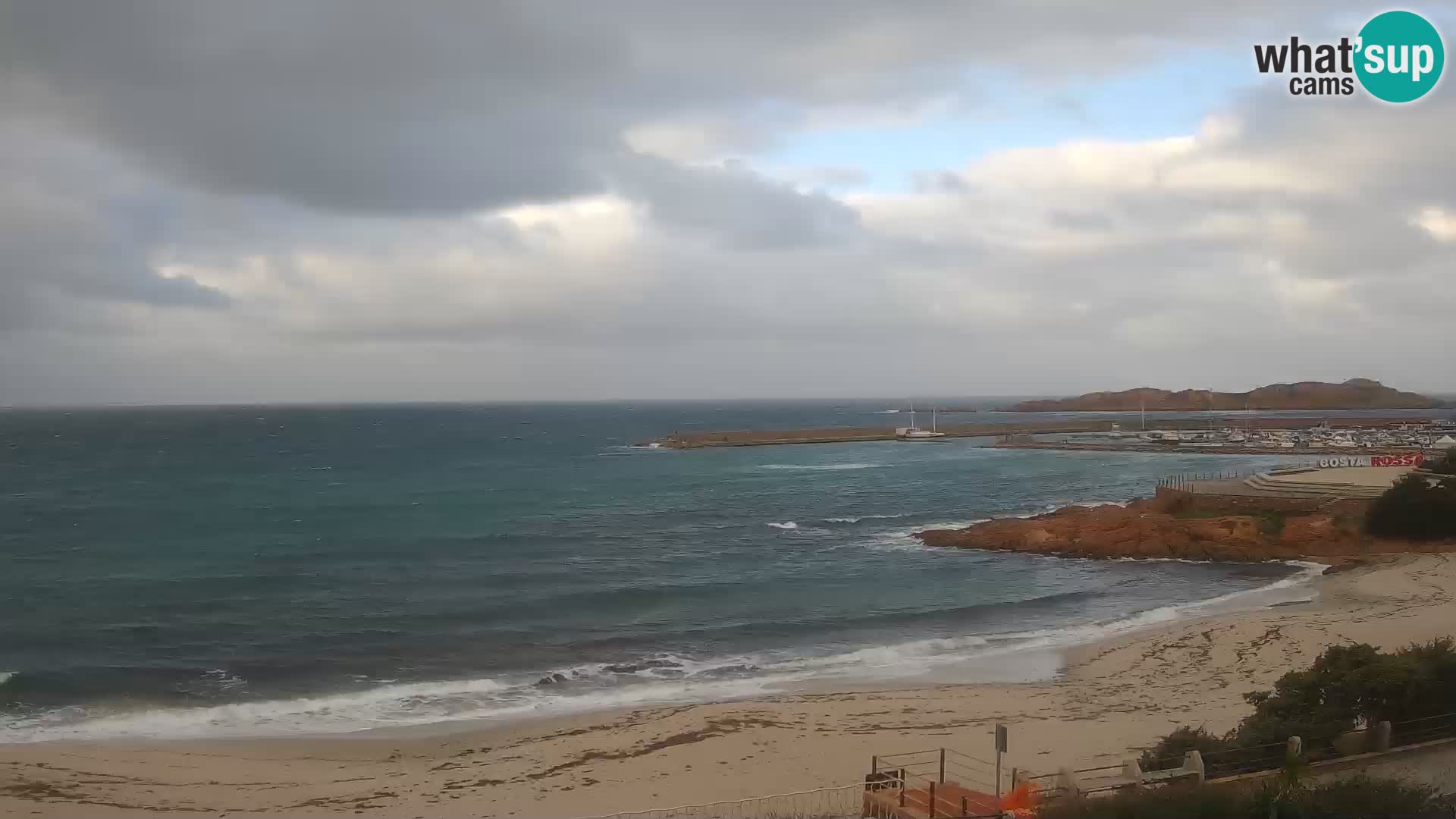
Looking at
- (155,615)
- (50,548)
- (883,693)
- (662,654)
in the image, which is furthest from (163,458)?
(883,693)

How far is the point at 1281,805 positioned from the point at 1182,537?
109 ft

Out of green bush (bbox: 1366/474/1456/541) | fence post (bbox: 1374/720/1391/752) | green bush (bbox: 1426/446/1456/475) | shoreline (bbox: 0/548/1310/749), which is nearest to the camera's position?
fence post (bbox: 1374/720/1391/752)

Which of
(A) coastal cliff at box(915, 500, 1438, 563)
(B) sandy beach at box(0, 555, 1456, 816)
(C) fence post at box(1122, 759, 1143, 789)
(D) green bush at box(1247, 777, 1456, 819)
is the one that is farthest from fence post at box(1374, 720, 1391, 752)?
(A) coastal cliff at box(915, 500, 1438, 563)

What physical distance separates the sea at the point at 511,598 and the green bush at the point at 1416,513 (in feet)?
16.8

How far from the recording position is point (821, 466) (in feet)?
284

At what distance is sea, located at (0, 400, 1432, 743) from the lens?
70.0 feet

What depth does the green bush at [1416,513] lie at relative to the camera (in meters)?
35.7

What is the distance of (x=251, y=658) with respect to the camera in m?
24.0

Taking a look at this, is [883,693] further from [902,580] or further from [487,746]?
[902,580]

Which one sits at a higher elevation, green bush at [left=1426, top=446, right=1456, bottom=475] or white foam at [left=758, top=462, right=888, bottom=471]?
green bush at [left=1426, top=446, right=1456, bottom=475]

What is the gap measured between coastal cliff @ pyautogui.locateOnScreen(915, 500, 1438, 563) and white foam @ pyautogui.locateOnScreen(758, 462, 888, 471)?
41.1 m

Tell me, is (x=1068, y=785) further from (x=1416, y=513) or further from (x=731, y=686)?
(x=1416, y=513)

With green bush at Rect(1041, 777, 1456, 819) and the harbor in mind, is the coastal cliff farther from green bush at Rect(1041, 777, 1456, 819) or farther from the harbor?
the harbor

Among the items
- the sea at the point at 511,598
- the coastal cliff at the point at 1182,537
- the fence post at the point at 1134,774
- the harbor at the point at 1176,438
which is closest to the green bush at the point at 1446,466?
the coastal cliff at the point at 1182,537
